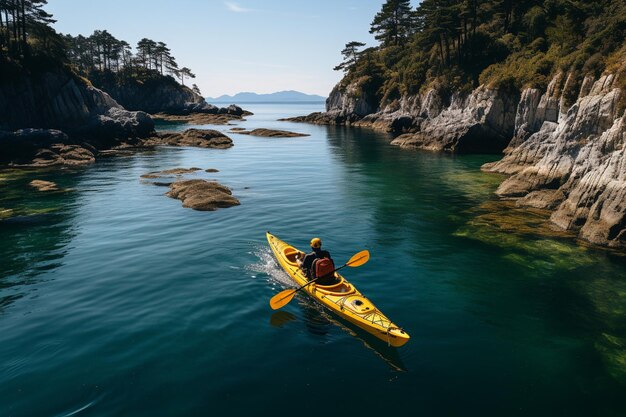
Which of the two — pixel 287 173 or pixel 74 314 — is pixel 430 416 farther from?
pixel 287 173

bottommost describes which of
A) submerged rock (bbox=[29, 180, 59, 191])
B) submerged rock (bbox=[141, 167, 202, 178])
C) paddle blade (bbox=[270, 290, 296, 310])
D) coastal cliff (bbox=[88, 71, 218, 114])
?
paddle blade (bbox=[270, 290, 296, 310])

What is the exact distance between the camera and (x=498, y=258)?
1802cm

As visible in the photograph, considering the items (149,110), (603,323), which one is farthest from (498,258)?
(149,110)

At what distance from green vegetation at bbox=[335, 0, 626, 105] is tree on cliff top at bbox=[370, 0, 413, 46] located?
0.22m

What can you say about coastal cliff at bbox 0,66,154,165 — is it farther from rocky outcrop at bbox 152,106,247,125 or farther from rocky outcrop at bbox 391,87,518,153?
rocky outcrop at bbox 152,106,247,125

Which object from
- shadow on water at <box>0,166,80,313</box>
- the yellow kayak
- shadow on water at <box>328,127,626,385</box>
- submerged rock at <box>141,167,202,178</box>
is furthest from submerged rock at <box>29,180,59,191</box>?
the yellow kayak

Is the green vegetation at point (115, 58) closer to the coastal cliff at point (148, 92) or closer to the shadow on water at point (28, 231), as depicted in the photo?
the coastal cliff at point (148, 92)

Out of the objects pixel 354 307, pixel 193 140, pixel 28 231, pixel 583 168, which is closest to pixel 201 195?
pixel 28 231

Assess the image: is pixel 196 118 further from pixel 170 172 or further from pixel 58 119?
pixel 170 172

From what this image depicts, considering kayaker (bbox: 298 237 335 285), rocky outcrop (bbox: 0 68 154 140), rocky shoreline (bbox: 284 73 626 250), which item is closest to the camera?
kayaker (bbox: 298 237 335 285)

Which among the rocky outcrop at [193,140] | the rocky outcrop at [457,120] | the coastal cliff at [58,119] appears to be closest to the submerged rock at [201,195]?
the coastal cliff at [58,119]

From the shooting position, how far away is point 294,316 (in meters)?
13.5

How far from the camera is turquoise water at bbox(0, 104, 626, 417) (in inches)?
378

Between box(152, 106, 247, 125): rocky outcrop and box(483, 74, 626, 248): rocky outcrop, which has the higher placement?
box(152, 106, 247, 125): rocky outcrop
